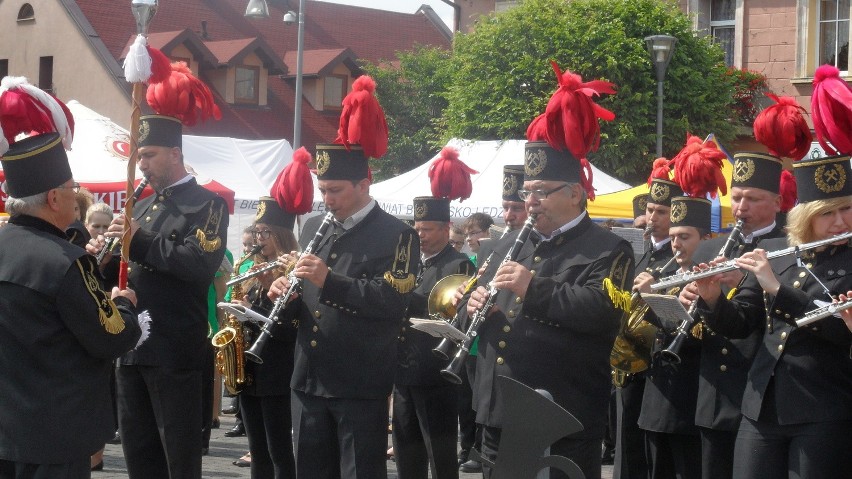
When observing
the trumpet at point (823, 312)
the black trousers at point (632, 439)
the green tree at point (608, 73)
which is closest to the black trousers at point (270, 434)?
the black trousers at point (632, 439)

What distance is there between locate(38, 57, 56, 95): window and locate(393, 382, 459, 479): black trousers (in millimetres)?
32260

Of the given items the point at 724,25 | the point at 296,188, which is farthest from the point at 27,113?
the point at 724,25

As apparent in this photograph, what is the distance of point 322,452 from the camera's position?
6609 mm

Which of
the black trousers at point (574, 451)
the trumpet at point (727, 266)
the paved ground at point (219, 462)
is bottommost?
the paved ground at point (219, 462)

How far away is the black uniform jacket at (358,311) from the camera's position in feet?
21.2

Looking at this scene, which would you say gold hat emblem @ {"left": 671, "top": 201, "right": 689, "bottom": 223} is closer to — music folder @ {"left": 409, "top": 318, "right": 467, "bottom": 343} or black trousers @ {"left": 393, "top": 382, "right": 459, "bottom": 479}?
black trousers @ {"left": 393, "top": 382, "right": 459, "bottom": 479}

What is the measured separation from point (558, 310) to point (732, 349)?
131cm

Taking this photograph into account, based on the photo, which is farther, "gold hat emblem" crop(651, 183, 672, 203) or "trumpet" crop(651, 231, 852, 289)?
"gold hat emblem" crop(651, 183, 672, 203)

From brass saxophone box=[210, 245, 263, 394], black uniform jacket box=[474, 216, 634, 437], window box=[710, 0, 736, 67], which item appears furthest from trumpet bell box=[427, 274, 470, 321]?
window box=[710, 0, 736, 67]

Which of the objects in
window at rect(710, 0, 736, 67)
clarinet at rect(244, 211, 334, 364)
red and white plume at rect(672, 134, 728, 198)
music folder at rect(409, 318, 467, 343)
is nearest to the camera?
music folder at rect(409, 318, 467, 343)

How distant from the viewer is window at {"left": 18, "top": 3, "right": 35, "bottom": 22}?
38219 mm

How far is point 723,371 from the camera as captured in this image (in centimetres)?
651

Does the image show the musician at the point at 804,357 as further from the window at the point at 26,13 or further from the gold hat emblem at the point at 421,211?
the window at the point at 26,13

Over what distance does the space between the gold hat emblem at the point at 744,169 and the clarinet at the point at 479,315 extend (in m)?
1.34
